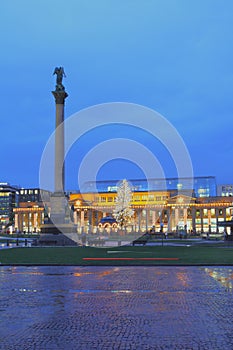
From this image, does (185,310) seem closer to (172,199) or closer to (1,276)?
(1,276)

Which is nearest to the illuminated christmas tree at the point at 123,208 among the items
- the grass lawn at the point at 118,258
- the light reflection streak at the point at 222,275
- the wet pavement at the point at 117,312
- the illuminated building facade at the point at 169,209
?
the grass lawn at the point at 118,258

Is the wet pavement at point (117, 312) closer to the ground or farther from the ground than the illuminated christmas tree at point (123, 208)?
closer to the ground

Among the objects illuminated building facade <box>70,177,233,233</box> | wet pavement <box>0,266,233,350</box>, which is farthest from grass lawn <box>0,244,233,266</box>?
illuminated building facade <box>70,177,233,233</box>

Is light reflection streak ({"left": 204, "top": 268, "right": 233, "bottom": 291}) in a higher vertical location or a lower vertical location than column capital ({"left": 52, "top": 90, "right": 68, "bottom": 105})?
lower

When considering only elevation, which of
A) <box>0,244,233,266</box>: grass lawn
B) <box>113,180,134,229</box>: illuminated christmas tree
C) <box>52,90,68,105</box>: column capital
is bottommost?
<box>0,244,233,266</box>: grass lawn

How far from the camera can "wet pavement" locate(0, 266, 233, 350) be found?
30.5 feet

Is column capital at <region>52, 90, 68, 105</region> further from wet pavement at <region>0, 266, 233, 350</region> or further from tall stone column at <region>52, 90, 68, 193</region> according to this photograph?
wet pavement at <region>0, 266, 233, 350</region>

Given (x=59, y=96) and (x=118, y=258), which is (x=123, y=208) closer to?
(x=59, y=96)

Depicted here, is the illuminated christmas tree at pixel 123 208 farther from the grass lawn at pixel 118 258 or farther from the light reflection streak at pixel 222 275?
the light reflection streak at pixel 222 275

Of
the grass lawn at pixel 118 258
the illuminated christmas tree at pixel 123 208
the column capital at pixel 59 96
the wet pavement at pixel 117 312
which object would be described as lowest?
the grass lawn at pixel 118 258

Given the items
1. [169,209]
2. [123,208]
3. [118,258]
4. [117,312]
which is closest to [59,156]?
[118,258]

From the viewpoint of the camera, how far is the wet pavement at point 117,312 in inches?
365

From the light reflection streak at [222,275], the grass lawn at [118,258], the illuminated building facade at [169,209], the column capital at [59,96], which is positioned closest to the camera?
the light reflection streak at [222,275]

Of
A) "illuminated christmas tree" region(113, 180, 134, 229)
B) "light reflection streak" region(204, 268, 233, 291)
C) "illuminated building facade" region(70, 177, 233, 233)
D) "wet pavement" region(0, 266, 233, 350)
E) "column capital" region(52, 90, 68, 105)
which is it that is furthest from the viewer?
"illuminated building facade" region(70, 177, 233, 233)
